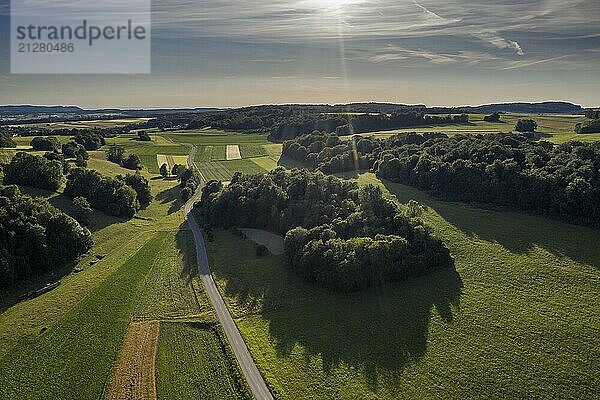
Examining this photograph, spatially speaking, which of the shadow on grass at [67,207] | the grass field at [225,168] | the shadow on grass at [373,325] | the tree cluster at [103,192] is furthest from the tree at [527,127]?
the shadow on grass at [67,207]

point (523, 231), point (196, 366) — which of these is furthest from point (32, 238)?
point (523, 231)

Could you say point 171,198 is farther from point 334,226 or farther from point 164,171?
point 334,226

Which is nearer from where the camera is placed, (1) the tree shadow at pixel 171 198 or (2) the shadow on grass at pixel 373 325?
(2) the shadow on grass at pixel 373 325

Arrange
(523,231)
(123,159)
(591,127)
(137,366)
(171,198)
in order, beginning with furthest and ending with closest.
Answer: (123,159)
(591,127)
(171,198)
(523,231)
(137,366)

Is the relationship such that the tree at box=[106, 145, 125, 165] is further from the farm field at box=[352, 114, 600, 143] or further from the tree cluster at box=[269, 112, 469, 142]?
the farm field at box=[352, 114, 600, 143]

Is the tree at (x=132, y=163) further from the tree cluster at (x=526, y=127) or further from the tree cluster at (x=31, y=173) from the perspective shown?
the tree cluster at (x=526, y=127)

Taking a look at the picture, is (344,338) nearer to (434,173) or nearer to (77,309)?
(77,309)
